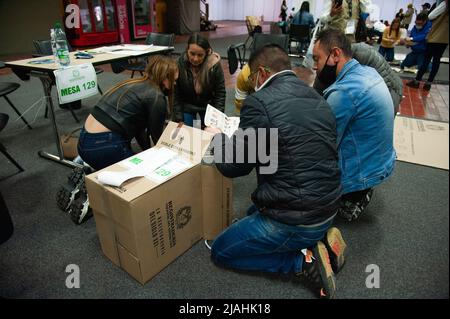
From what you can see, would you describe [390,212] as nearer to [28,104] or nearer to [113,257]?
[113,257]

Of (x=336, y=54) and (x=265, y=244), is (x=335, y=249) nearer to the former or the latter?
(x=265, y=244)

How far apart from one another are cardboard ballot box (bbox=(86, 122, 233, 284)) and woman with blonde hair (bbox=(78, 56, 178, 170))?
22 centimetres

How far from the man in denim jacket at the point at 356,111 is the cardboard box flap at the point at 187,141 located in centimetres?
68

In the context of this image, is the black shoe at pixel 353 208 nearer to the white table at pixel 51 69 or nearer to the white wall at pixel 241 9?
the white table at pixel 51 69

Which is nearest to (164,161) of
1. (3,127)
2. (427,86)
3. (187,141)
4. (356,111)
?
(187,141)

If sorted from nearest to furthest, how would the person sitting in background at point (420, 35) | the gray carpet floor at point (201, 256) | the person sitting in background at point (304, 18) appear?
the gray carpet floor at point (201, 256), the person sitting in background at point (420, 35), the person sitting in background at point (304, 18)

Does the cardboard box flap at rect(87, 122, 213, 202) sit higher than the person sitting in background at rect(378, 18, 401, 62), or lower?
lower

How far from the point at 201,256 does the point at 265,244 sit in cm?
43

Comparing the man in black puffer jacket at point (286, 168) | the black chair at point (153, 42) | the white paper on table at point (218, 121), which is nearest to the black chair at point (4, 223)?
the man in black puffer jacket at point (286, 168)

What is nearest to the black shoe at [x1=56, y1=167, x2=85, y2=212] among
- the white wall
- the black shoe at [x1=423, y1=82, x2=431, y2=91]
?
the black shoe at [x1=423, y1=82, x2=431, y2=91]

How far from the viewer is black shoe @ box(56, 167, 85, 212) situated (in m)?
1.99

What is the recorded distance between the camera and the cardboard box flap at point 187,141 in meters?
1.58

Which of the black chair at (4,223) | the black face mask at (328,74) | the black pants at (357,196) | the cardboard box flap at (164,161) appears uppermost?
the black face mask at (328,74)

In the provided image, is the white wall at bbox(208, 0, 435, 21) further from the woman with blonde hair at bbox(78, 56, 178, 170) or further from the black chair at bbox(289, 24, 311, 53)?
the woman with blonde hair at bbox(78, 56, 178, 170)
